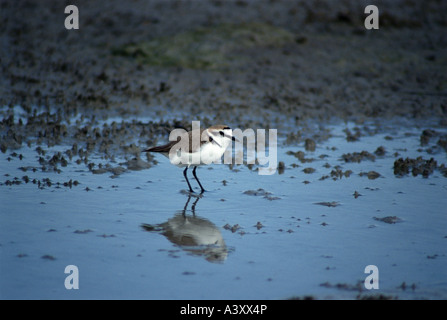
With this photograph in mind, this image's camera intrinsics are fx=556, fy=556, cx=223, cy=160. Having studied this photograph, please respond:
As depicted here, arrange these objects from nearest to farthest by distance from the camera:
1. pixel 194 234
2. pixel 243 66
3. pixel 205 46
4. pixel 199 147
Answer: pixel 194 234, pixel 199 147, pixel 243 66, pixel 205 46

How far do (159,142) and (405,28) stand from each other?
11.4 m

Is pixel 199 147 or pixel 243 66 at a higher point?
pixel 243 66

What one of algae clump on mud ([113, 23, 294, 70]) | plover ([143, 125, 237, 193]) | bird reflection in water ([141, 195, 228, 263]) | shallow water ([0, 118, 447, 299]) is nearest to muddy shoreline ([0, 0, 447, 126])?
algae clump on mud ([113, 23, 294, 70])

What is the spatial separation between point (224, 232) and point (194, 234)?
0.32 meters

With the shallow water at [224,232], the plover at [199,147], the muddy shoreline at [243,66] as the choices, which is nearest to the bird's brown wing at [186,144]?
the plover at [199,147]

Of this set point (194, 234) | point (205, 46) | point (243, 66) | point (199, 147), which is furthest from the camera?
point (205, 46)

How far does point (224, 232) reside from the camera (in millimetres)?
5836

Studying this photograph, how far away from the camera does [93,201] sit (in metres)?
6.58

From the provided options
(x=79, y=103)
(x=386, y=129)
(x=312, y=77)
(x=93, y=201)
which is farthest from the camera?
(x=312, y=77)

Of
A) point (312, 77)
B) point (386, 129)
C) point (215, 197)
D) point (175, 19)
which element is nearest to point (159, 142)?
point (215, 197)

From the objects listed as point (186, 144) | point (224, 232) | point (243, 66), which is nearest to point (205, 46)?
point (243, 66)

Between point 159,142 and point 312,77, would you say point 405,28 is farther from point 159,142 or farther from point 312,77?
point 159,142

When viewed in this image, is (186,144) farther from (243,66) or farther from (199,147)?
(243,66)

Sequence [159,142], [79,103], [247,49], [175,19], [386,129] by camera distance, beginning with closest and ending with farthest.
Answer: [159,142], [386,129], [79,103], [247,49], [175,19]
